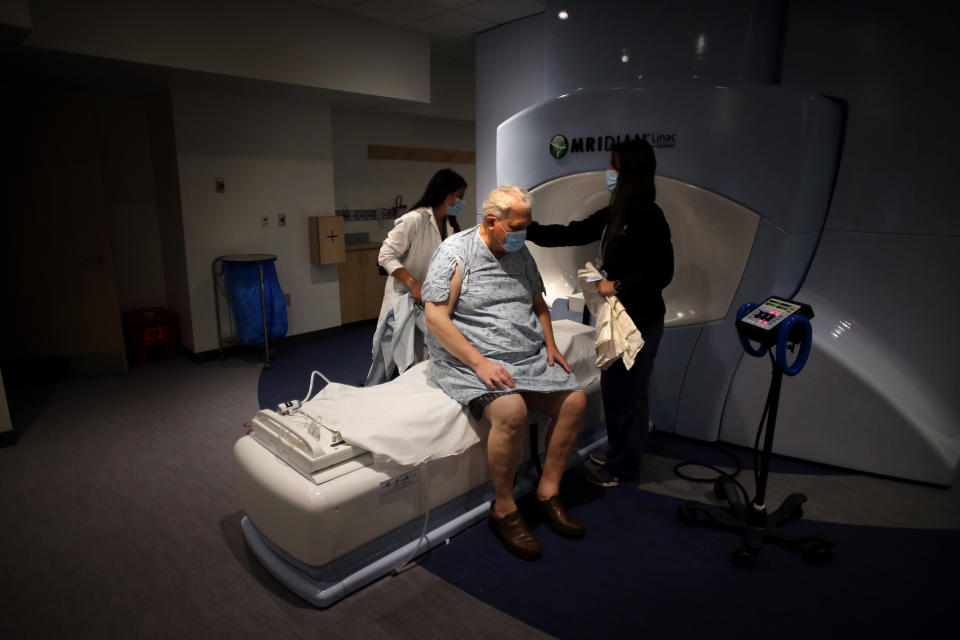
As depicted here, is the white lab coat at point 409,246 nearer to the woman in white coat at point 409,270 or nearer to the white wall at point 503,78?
the woman in white coat at point 409,270

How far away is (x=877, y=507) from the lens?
2273 millimetres

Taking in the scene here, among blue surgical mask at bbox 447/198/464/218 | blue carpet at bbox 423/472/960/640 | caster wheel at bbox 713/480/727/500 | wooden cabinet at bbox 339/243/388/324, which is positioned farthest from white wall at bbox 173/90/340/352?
caster wheel at bbox 713/480/727/500

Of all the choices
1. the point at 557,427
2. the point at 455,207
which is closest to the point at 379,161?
the point at 455,207

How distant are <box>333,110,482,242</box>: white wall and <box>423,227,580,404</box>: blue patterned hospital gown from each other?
10.0ft

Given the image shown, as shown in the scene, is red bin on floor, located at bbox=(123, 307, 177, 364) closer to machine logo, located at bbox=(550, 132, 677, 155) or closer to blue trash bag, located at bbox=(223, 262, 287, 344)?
blue trash bag, located at bbox=(223, 262, 287, 344)

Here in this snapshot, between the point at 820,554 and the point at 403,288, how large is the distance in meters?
1.96

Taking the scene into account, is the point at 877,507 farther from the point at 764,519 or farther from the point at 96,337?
the point at 96,337

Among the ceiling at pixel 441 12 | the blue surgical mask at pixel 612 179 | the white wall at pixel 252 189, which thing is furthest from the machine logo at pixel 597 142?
the white wall at pixel 252 189

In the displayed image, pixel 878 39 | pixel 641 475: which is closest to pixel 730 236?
pixel 878 39

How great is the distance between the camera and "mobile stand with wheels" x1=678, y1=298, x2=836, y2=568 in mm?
1822

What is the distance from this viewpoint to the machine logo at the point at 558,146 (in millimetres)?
2816

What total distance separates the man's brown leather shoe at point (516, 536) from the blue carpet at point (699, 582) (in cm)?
3

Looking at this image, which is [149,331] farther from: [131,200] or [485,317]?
[485,317]

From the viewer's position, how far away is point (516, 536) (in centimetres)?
197
